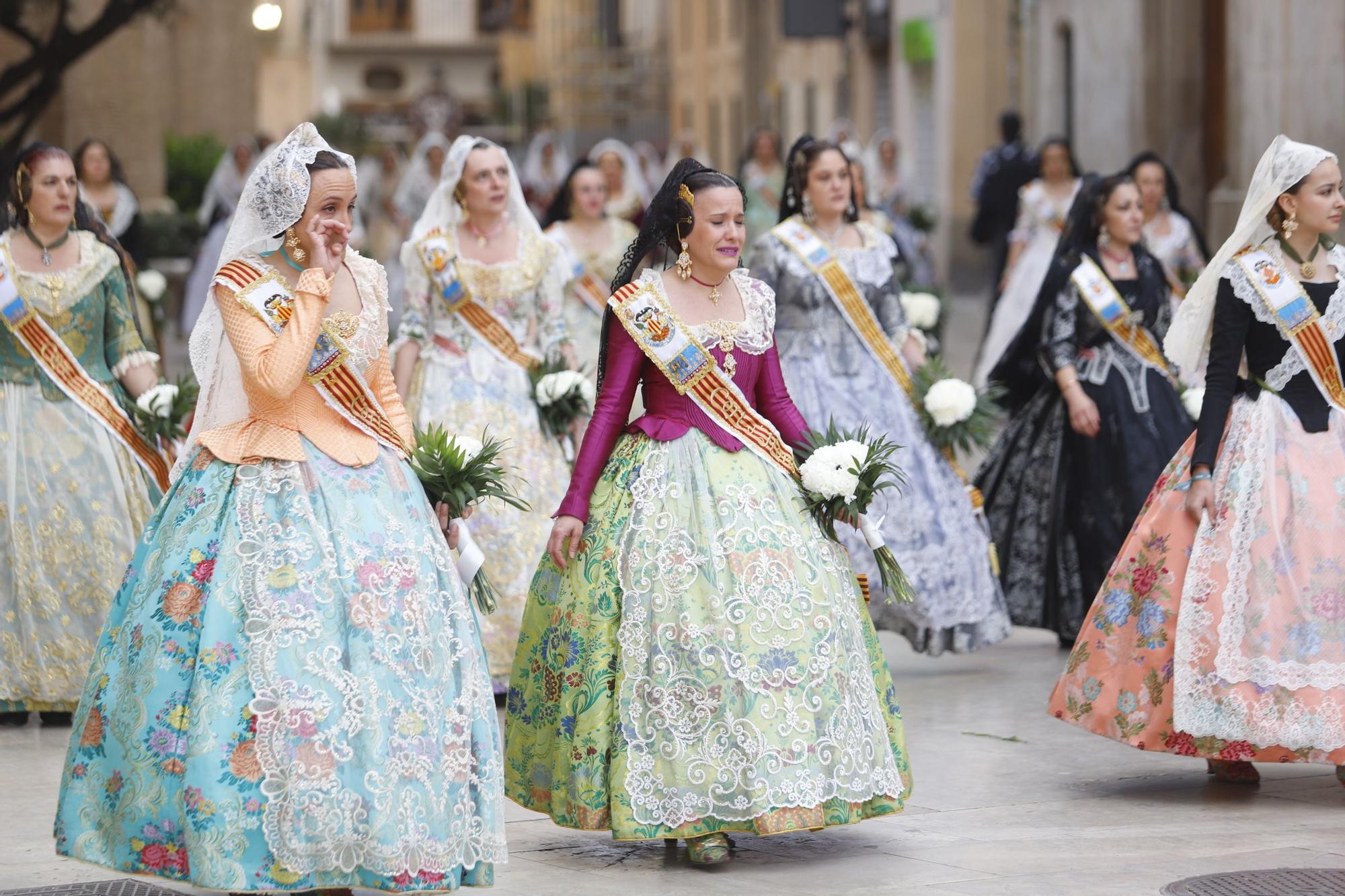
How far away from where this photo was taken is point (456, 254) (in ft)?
Answer: 28.5

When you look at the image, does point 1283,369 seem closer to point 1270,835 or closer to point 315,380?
point 1270,835

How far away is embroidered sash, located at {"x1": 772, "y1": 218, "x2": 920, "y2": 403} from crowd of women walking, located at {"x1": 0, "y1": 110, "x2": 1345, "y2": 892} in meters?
0.01

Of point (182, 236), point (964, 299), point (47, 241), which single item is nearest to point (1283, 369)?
point (47, 241)

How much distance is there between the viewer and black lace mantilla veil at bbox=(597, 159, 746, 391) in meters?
6.14

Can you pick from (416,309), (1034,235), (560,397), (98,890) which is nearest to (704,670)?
(98,890)

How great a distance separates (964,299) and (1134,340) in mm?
21195

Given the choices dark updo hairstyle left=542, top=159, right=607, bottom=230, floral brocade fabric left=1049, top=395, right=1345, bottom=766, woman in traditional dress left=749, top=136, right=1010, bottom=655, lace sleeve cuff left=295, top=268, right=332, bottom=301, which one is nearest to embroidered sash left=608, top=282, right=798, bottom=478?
lace sleeve cuff left=295, top=268, right=332, bottom=301

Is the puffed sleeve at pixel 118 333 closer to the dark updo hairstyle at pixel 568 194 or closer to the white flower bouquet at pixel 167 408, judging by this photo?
the white flower bouquet at pixel 167 408

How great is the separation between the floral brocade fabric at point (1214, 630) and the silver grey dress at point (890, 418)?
1847mm

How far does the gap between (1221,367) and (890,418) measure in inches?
81.0

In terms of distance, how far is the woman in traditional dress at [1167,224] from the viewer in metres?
11.1

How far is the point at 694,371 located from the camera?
19.8 feet

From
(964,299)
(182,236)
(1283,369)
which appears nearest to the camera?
(1283,369)

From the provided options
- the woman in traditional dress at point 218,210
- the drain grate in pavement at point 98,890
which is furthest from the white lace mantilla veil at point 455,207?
the woman in traditional dress at point 218,210
